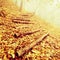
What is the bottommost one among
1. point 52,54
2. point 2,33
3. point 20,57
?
point 52,54

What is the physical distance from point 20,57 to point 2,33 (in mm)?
2522

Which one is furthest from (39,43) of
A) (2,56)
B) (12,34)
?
(2,56)

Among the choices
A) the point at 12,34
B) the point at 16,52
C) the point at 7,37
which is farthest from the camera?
the point at 12,34

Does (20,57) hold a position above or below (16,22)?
below

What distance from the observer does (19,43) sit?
714 cm

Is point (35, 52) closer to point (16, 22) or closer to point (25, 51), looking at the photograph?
point (25, 51)

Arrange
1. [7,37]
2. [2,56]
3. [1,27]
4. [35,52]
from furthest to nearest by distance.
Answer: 1. [1,27]
2. [7,37]
3. [35,52]
4. [2,56]

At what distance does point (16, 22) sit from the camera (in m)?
10.4

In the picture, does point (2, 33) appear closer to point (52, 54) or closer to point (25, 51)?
point (25, 51)

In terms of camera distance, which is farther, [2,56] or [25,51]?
[25,51]

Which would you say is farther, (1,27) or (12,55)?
(1,27)

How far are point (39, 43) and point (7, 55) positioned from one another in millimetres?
2863

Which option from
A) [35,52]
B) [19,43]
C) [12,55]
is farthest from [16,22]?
[12,55]

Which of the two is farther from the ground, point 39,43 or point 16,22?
point 16,22
